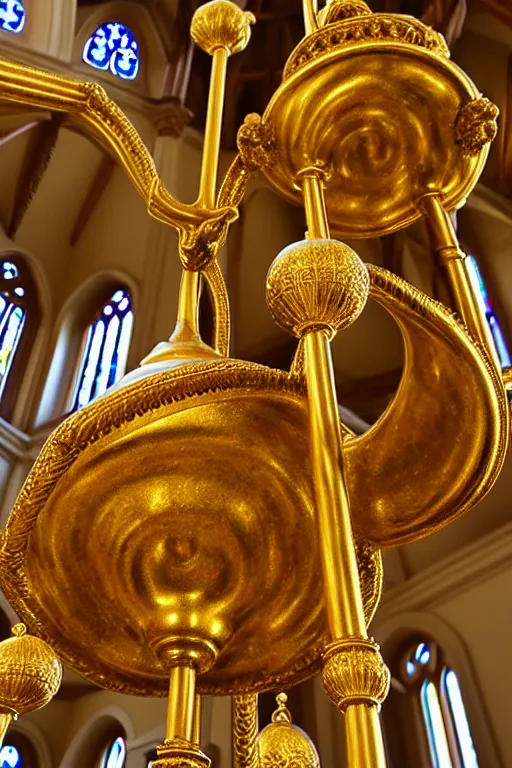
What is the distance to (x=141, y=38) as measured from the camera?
451 inches

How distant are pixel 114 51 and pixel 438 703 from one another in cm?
892

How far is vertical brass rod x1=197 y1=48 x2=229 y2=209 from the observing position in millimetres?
1881

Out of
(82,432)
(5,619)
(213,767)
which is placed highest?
(5,619)

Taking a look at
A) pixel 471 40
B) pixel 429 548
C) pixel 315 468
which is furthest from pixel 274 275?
pixel 471 40

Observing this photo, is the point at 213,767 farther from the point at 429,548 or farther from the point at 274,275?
the point at 274,275

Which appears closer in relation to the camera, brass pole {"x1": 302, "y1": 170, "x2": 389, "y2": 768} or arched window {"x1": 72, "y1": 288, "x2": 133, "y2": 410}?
brass pole {"x1": 302, "y1": 170, "x2": 389, "y2": 768}

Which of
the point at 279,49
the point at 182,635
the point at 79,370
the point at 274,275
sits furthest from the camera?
the point at 279,49

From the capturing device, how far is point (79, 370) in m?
9.52

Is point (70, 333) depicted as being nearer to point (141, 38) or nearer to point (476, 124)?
point (141, 38)

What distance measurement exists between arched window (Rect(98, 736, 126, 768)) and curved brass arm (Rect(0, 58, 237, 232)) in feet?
20.0

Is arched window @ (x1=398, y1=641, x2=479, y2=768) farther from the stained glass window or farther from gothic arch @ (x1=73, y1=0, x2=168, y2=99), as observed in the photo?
gothic arch @ (x1=73, y1=0, x2=168, y2=99)

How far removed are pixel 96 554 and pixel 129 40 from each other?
11270mm

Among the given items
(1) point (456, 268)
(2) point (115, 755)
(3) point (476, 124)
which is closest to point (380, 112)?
(3) point (476, 124)

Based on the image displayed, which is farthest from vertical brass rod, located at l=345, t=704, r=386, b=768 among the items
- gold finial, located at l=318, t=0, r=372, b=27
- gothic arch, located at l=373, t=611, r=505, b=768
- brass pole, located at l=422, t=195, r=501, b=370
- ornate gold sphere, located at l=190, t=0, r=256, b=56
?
gothic arch, located at l=373, t=611, r=505, b=768
